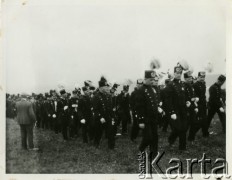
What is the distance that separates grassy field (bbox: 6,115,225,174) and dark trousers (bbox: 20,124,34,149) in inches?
1.2

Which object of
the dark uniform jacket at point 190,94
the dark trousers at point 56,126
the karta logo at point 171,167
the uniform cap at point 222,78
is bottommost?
the karta logo at point 171,167

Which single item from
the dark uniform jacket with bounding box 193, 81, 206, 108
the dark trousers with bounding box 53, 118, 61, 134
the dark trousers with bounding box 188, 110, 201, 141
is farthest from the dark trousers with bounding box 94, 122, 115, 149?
the dark uniform jacket with bounding box 193, 81, 206, 108

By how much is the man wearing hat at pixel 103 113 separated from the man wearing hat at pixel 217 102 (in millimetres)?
673

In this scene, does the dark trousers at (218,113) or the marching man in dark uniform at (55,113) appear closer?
the dark trousers at (218,113)

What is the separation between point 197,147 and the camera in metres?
2.97

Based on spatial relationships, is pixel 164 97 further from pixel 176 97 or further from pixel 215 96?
pixel 215 96

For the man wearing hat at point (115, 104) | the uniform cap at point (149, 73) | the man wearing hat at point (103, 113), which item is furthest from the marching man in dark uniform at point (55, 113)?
the uniform cap at point (149, 73)

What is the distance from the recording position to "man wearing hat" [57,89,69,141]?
3.03 metres

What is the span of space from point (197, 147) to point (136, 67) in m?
0.69

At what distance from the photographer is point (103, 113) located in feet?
10.1

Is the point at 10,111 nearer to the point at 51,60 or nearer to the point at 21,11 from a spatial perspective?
the point at 51,60

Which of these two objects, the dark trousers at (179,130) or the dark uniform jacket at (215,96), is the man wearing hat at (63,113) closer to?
the dark trousers at (179,130)

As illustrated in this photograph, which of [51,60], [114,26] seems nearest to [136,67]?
[114,26]

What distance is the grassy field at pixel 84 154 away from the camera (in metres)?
2.97
